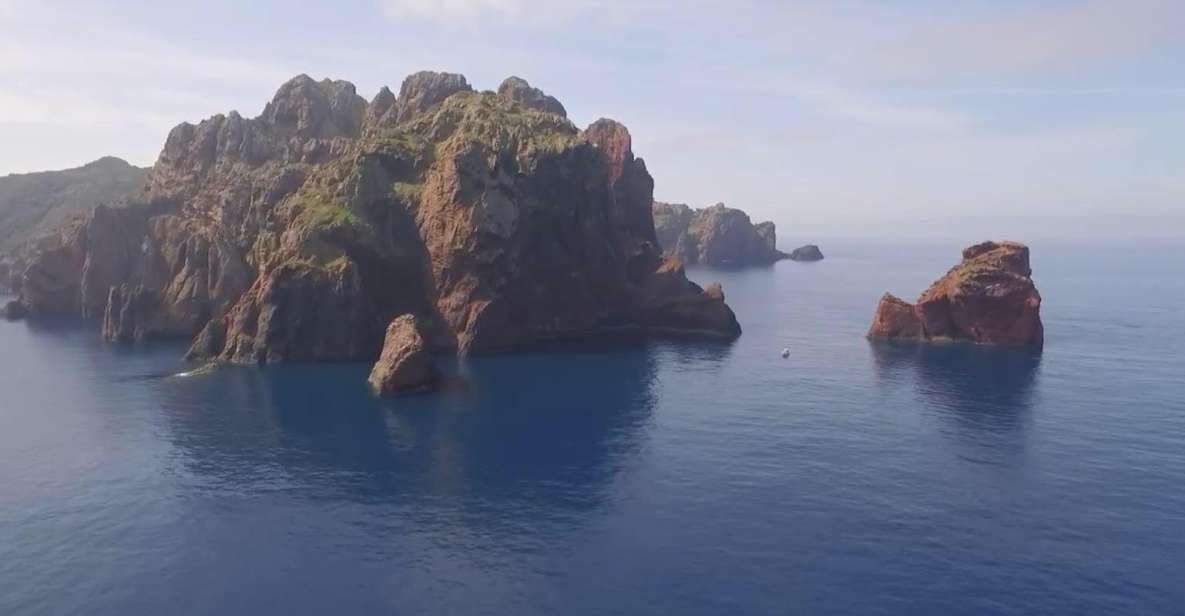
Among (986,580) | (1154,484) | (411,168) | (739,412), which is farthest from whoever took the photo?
(411,168)

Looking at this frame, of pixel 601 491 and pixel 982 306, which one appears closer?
pixel 601 491

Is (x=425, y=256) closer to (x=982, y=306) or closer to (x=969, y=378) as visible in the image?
(x=969, y=378)

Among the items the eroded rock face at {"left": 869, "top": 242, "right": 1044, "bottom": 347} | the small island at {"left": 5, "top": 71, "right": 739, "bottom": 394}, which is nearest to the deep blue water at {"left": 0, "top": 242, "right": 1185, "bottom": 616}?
the small island at {"left": 5, "top": 71, "right": 739, "bottom": 394}

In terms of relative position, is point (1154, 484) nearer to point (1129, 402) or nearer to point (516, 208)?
point (1129, 402)

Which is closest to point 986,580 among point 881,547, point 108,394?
point 881,547

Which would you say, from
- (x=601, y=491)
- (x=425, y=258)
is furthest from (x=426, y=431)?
(x=425, y=258)

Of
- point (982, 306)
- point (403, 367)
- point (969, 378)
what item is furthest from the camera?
point (982, 306)
